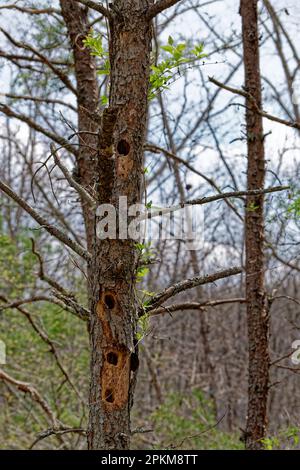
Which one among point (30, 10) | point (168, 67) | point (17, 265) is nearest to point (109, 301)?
point (168, 67)

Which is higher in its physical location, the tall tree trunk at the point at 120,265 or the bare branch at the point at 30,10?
the bare branch at the point at 30,10

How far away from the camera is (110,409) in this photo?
2.08m

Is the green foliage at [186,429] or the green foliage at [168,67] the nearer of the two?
the green foliage at [168,67]

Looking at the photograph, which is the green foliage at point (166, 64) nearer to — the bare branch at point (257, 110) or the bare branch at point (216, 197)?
the bare branch at point (216, 197)

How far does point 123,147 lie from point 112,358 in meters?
0.67

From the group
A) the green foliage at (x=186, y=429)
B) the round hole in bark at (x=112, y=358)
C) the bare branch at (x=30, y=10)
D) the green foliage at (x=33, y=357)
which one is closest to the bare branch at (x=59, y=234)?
the round hole in bark at (x=112, y=358)

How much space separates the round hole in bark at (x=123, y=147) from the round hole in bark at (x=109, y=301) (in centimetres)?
46

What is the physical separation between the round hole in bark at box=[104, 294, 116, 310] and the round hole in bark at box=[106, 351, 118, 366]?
5.7 inches

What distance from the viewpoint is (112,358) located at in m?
2.11

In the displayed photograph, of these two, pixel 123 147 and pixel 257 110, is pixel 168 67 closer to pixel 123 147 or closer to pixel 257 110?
pixel 123 147

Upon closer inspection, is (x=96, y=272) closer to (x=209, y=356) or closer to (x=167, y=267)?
(x=167, y=267)

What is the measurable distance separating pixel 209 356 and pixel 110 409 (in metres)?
7.34

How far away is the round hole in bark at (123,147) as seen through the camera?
216 cm
